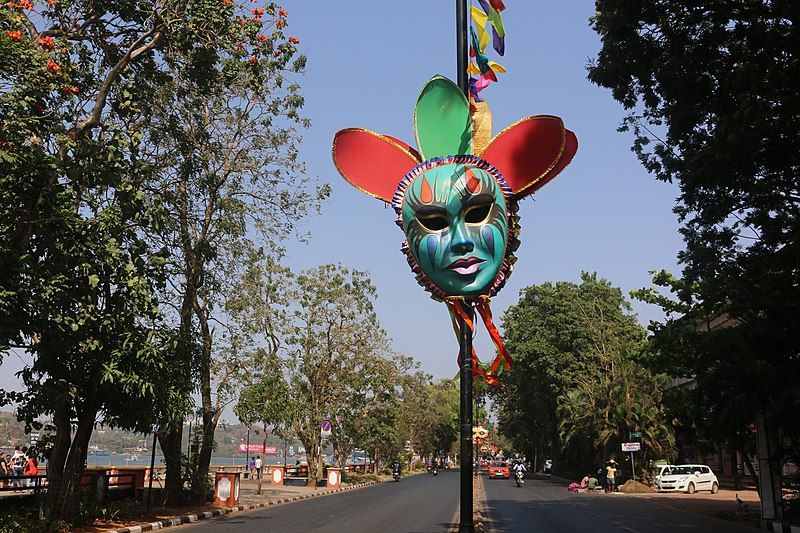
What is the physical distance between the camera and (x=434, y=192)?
8.02m

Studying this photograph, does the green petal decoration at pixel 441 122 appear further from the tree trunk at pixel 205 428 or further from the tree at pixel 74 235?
the tree trunk at pixel 205 428

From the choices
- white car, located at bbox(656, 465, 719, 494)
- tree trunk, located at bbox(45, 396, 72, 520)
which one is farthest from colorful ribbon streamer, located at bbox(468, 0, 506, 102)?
white car, located at bbox(656, 465, 719, 494)

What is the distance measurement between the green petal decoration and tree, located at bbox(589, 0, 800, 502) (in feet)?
18.0

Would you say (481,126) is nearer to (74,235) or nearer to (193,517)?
(74,235)

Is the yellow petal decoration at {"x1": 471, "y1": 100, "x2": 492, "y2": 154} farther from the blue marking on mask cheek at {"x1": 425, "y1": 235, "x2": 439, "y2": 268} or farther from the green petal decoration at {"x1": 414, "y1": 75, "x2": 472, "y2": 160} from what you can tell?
the blue marking on mask cheek at {"x1": 425, "y1": 235, "x2": 439, "y2": 268}

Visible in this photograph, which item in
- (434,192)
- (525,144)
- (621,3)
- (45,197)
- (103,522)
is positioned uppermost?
(621,3)

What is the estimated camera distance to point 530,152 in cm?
870

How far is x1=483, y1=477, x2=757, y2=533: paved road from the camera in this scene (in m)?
18.3

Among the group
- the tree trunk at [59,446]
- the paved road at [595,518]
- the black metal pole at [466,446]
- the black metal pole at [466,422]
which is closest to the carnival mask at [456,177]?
the black metal pole at [466,422]

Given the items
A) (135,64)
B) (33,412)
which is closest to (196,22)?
(135,64)

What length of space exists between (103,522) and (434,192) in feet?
47.8

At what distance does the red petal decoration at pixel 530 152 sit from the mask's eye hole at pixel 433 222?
3.64 feet

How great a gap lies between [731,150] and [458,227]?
721 centimetres

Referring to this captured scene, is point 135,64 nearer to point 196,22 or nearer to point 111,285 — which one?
point 196,22
